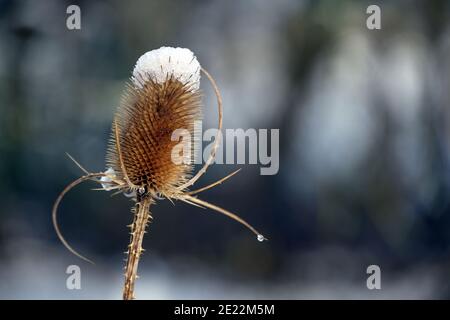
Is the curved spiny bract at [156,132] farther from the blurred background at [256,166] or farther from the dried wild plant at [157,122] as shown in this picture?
the blurred background at [256,166]

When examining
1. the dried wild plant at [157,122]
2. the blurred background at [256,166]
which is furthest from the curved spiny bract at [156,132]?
the blurred background at [256,166]

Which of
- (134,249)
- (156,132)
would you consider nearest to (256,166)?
(156,132)

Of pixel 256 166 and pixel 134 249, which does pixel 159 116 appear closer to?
pixel 134 249

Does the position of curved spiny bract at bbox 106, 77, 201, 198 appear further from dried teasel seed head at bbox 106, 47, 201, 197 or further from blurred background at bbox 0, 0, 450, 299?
blurred background at bbox 0, 0, 450, 299

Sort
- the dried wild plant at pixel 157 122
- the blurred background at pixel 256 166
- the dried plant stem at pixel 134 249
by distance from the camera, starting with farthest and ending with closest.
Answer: the blurred background at pixel 256 166
the dried wild plant at pixel 157 122
the dried plant stem at pixel 134 249

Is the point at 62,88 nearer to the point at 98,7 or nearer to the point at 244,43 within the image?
the point at 98,7

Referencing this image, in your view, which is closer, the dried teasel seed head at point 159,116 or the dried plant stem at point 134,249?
the dried plant stem at point 134,249

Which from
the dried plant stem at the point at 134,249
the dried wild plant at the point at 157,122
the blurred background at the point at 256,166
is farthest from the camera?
the blurred background at the point at 256,166
